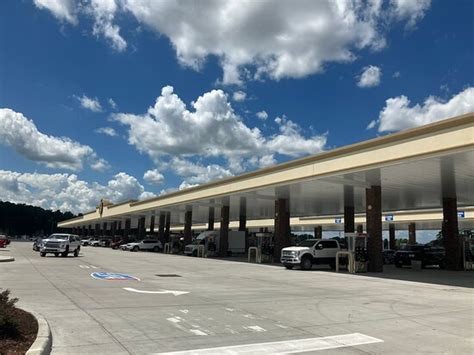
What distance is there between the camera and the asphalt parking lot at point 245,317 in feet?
25.7

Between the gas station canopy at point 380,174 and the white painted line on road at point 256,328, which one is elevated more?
the gas station canopy at point 380,174

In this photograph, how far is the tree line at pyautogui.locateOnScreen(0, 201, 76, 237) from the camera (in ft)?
538

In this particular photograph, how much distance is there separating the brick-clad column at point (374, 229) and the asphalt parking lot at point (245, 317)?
31.0 ft

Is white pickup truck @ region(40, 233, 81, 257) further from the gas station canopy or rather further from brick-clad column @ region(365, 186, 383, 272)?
brick-clad column @ region(365, 186, 383, 272)

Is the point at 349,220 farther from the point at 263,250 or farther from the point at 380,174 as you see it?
the point at 380,174

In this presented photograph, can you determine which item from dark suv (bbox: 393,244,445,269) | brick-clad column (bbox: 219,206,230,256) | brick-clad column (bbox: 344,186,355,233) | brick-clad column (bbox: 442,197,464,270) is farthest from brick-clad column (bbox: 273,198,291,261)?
brick-clad column (bbox: 442,197,464,270)

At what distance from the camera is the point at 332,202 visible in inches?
1677

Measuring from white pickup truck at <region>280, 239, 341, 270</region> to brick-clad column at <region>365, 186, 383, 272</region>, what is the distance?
2.54 metres

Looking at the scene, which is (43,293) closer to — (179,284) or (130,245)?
(179,284)

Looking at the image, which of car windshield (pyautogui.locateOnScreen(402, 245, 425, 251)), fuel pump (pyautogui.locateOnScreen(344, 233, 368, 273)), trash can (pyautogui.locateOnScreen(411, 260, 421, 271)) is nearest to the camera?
fuel pump (pyautogui.locateOnScreen(344, 233, 368, 273))

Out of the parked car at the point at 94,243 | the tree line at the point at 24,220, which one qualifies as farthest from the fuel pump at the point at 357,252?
the tree line at the point at 24,220

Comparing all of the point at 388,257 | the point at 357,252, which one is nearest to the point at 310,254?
the point at 357,252

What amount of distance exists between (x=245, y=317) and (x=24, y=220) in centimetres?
17949

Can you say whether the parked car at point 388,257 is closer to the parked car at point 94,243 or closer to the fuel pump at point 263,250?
the fuel pump at point 263,250
